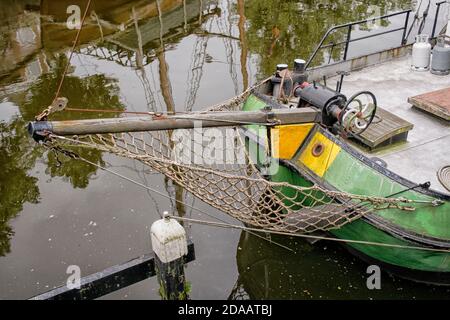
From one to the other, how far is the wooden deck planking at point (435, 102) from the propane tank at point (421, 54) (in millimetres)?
1363

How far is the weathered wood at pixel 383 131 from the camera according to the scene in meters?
5.98

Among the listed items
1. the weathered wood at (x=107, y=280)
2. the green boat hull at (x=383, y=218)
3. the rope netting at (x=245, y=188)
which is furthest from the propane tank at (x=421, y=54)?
the weathered wood at (x=107, y=280)

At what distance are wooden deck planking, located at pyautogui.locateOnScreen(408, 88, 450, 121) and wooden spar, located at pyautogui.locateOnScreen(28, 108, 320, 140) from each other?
2.40 m

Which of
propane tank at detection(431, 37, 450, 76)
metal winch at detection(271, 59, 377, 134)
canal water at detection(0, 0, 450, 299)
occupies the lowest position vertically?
canal water at detection(0, 0, 450, 299)

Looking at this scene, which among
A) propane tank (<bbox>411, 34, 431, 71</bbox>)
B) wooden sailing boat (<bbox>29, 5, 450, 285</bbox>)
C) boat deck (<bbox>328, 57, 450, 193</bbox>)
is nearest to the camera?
wooden sailing boat (<bbox>29, 5, 450, 285</bbox>)

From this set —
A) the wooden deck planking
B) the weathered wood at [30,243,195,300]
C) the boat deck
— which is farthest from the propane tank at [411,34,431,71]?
the weathered wood at [30,243,195,300]

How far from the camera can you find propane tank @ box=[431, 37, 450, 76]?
26.3 feet

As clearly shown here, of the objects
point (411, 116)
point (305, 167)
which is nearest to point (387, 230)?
point (305, 167)

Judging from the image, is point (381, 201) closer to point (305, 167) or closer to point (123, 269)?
point (305, 167)

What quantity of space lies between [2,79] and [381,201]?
413 inches

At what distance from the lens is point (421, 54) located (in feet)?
27.1

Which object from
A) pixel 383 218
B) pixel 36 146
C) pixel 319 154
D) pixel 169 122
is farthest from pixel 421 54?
pixel 36 146

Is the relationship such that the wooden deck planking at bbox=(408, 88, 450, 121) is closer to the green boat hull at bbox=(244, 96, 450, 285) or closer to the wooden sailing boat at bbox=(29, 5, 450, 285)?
the wooden sailing boat at bbox=(29, 5, 450, 285)

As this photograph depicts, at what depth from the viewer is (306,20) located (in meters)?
15.5
